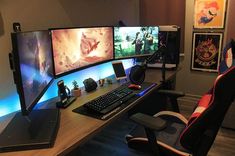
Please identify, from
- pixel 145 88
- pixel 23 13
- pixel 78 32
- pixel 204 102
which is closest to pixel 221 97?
pixel 204 102

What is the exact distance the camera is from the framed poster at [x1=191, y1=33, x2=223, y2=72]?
9.12ft

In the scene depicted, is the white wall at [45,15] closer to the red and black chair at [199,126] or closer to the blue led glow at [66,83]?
the blue led glow at [66,83]

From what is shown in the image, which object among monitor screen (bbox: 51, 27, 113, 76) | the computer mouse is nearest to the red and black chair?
the computer mouse

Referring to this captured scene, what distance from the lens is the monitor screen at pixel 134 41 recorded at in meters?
2.24

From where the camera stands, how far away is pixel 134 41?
2.36 meters

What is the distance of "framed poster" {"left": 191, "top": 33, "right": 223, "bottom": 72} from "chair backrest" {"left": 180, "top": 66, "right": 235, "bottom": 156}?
1.86 metres

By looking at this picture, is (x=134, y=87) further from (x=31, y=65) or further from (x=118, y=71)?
(x=31, y=65)

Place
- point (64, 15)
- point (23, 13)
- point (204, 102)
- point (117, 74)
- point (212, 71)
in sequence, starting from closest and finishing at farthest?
point (204, 102) < point (23, 13) < point (64, 15) < point (117, 74) < point (212, 71)

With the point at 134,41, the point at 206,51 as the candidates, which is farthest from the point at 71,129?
the point at 206,51

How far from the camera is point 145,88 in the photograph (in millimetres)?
1895

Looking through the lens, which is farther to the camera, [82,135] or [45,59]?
[45,59]

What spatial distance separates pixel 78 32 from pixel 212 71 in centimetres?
193

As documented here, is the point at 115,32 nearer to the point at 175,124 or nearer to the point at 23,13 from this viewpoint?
the point at 23,13

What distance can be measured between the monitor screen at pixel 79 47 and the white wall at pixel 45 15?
0.18m
